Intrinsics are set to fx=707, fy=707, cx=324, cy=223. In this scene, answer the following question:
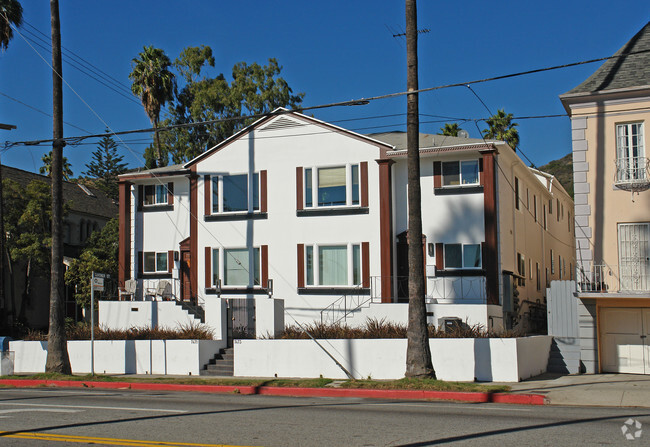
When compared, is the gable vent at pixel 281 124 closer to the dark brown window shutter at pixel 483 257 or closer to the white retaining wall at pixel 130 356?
the dark brown window shutter at pixel 483 257

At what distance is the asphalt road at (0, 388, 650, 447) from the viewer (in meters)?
9.87

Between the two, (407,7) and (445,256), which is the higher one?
(407,7)

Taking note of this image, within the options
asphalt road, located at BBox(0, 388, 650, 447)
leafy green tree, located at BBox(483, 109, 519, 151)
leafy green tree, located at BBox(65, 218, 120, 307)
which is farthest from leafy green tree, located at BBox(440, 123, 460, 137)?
asphalt road, located at BBox(0, 388, 650, 447)

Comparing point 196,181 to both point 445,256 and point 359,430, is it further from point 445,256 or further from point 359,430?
point 359,430

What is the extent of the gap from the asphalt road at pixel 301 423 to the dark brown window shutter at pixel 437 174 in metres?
12.4

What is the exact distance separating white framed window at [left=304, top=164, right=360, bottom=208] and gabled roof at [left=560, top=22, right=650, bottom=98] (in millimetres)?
8824

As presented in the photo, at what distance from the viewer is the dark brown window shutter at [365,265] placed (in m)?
26.5

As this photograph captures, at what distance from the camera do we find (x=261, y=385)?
61.7 feet

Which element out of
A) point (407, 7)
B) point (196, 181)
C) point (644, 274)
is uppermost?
point (407, 7)

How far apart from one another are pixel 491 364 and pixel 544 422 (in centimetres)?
795

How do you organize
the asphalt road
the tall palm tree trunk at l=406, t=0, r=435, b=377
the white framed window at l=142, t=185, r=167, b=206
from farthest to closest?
the white framed window at l=142, t=185, r=167, b=206 → the tall palm tree trunk at l=406, t=0, r=435, b=377 → the asphalt road

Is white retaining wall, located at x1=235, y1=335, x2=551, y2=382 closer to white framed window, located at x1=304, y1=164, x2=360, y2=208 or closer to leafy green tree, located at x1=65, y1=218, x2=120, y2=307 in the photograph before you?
white framed window, located at x1=304, y1=164, x2=360, y2=208

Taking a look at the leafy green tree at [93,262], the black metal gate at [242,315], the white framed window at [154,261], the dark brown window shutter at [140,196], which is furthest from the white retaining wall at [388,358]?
the leafy green tree at [93,262]

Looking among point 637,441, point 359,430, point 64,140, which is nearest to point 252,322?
point 64,140
